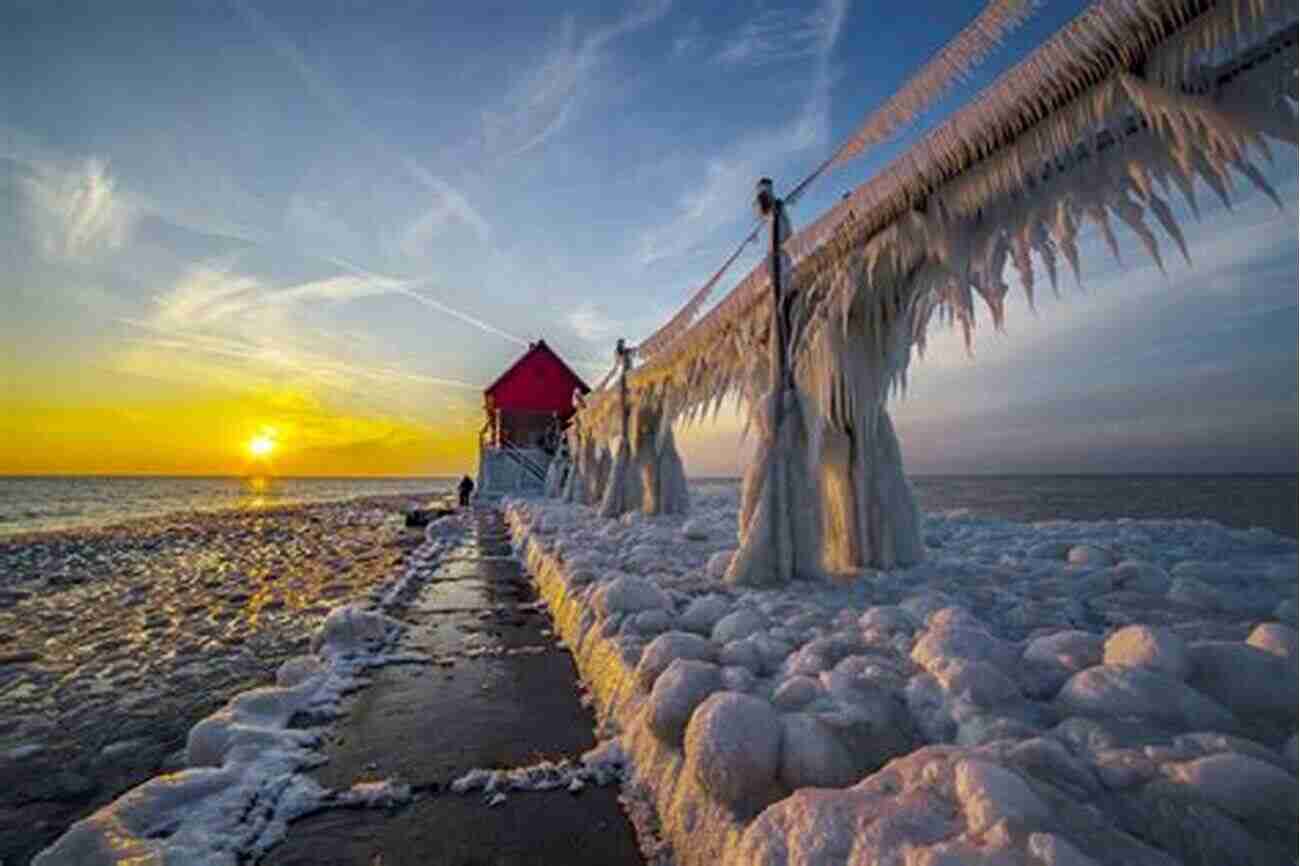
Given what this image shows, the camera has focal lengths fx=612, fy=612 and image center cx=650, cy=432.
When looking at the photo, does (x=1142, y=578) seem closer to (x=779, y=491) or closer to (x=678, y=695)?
(x=779, y=491)

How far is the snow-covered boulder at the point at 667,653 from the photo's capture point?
130 inches

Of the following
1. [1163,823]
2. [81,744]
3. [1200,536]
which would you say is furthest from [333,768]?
[1200,536]

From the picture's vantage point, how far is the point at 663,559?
23.7 feet

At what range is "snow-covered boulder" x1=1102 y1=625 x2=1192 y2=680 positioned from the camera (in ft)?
8.62

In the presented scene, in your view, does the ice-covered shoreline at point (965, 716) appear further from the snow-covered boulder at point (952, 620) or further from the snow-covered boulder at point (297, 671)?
the snow-covered boulder at point (297, 671)

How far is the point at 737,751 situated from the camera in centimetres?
227

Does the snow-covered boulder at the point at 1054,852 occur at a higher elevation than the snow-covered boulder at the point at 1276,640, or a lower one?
lower

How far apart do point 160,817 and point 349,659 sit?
2.43m

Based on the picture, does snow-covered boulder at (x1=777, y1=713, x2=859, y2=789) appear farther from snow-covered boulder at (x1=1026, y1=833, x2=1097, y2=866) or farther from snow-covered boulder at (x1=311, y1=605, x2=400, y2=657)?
snow-covered boulder at (x1=311, y1=605, x2=400, y2=657)

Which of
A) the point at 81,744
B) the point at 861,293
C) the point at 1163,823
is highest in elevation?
the point at 861,293

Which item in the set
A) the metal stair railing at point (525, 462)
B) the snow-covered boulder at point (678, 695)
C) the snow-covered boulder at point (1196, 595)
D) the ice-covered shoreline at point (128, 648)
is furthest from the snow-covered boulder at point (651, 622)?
the metal stair railing at point (525, 462)

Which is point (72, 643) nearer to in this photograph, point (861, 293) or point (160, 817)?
point (160, 817)

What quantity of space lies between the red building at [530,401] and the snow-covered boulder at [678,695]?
1412 inches

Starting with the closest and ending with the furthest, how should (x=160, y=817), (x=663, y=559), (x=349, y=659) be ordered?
(x=160, y=817) → (x=349, y=659) → (x=663, y=559)
